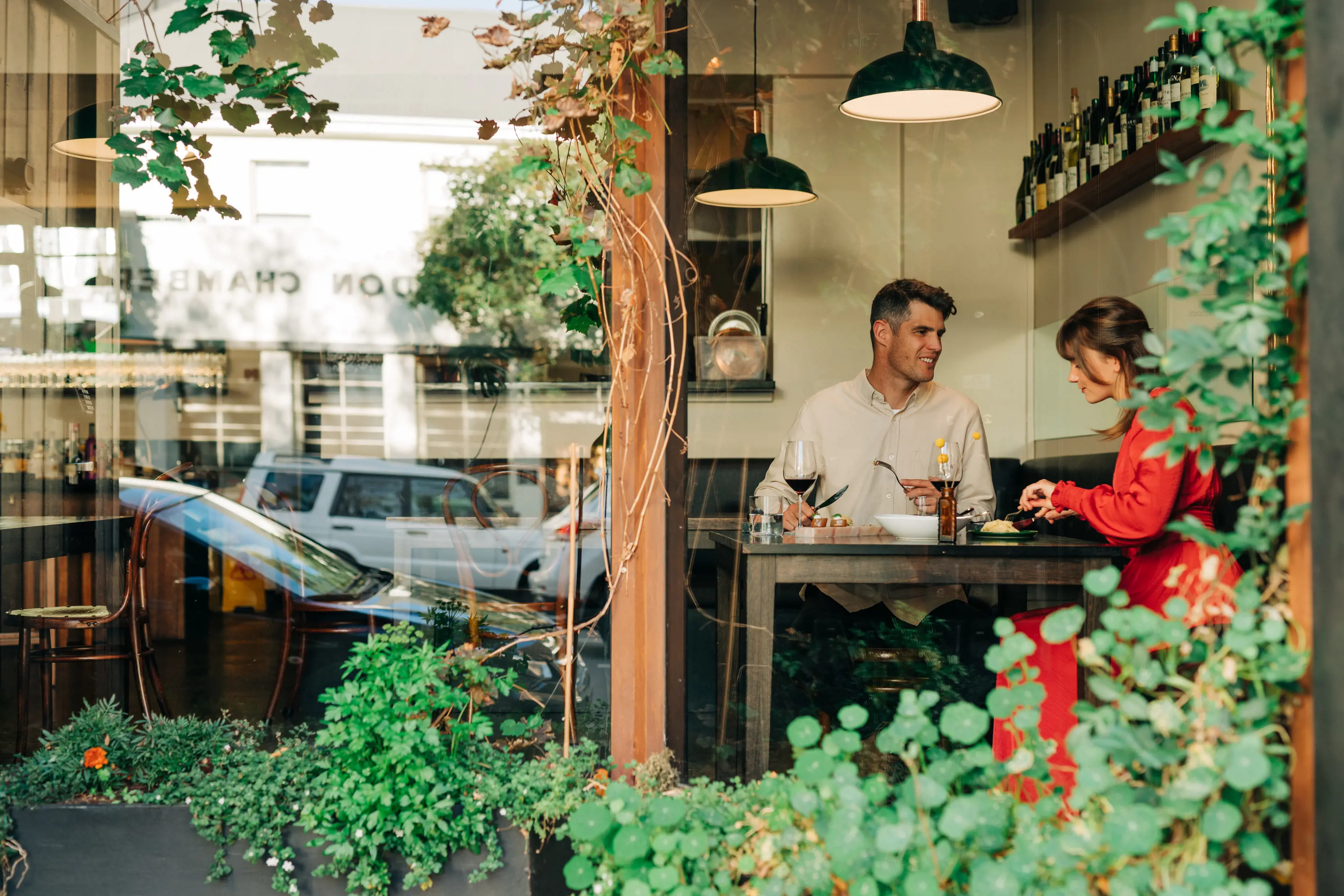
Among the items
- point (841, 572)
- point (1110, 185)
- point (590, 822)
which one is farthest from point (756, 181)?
point (590, 822)

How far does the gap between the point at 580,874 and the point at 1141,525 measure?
1405mm

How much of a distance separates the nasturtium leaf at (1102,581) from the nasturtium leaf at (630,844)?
753 millimetres

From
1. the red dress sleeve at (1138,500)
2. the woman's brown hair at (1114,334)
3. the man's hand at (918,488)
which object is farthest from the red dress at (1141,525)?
the man's hand at (918,488)

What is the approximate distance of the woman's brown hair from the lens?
2693 mm

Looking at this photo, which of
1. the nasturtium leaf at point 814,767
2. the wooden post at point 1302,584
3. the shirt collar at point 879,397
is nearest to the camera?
the wooden post at point 1302,584

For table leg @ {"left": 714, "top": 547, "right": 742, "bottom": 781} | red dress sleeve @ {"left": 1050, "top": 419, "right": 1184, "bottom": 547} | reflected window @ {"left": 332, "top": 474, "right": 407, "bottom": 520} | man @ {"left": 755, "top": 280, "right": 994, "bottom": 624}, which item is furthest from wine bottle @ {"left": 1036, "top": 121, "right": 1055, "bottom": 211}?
reflected window @ {"left": 332, "top": 474, "right": 407, "bottom": 520}

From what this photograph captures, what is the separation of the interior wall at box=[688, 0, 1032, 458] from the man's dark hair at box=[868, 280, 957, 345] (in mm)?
1433

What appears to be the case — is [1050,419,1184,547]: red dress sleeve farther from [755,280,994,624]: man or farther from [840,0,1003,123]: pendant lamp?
[840,0,1003,123]: pendant lamp

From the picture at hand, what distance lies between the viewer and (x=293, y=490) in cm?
762

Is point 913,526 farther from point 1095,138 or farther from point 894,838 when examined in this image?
point 1095,138

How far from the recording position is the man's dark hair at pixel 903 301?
3633 mm

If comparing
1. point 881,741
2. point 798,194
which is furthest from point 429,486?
point 881,741

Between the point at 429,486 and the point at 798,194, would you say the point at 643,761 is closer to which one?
the point at 798,194

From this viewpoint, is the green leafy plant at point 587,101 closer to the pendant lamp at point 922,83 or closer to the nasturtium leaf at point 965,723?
the nasturtium leaf at point 965,723
